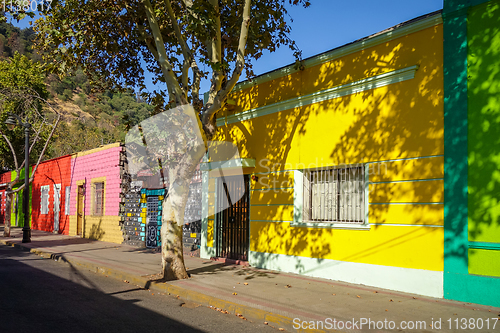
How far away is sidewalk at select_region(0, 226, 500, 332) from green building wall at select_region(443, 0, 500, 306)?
1.58 ft

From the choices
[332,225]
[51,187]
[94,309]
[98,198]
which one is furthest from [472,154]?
[51,187]

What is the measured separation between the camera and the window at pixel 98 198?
17.0 m

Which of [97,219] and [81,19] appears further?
[97,219]

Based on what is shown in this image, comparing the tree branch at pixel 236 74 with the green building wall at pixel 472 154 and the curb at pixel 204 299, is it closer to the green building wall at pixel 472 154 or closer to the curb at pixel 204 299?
the curb at pixel 204 299

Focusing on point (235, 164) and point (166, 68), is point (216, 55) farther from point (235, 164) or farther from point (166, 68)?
point (235, 164)

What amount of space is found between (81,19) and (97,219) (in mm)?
10093

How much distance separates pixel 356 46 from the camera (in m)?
8.01

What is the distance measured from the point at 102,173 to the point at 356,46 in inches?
490

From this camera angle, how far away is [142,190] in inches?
560

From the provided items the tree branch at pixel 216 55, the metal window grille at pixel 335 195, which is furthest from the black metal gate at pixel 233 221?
the tree branch at pixel 216 55

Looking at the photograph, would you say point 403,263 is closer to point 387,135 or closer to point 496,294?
point 496,294

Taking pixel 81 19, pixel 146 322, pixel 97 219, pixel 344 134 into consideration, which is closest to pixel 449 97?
pixel 344 134

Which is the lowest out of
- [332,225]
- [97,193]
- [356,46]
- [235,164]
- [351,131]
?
[332,225]

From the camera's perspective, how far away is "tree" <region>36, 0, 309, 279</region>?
7918 millimetres
